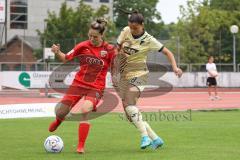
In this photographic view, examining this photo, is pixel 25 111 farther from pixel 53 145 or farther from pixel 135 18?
pixel 135 18

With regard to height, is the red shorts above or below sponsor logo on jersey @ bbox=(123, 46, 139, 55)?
below

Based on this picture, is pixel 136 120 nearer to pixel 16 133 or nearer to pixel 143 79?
pixel 143 79

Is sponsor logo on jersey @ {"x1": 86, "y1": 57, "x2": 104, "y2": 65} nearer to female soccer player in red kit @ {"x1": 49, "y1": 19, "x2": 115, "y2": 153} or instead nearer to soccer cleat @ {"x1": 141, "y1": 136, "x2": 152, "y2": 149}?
female soccer player in red kit @ {"x1": 49, "y1": 19, "x2": 115, "y2": 153}

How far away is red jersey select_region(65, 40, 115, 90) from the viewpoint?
10570 mm

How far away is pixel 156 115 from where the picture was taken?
19.9 m

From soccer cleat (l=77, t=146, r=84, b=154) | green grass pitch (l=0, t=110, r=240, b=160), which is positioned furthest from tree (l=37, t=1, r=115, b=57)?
soccer cleat (l=77, t=146, r=84, b=154)

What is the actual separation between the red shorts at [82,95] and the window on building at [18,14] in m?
60.8

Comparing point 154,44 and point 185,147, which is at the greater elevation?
point 154,44

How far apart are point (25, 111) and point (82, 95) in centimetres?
930

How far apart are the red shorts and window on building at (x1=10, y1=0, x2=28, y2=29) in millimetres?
60831

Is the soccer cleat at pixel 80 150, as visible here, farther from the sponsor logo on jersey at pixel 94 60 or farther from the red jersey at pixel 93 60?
the sponsor logo on jersey at pixel 94 60

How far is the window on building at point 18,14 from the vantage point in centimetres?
7062

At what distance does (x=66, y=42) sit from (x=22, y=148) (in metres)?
31.8

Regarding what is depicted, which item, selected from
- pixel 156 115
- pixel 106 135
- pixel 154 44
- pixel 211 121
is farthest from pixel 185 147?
pixel 156 115
